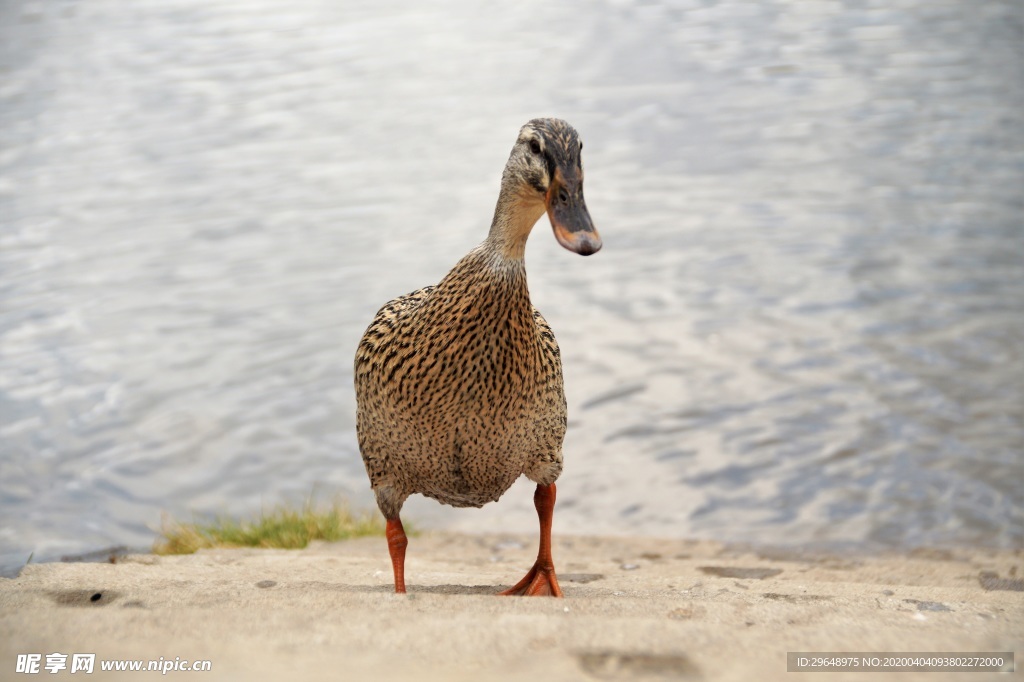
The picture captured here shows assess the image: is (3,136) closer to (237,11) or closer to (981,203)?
(237,11)

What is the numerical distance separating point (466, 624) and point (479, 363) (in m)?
0.99

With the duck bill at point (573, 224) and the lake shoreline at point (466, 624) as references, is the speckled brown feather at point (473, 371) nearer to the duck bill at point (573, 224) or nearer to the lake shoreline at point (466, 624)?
the duck bill at point (573, 224)

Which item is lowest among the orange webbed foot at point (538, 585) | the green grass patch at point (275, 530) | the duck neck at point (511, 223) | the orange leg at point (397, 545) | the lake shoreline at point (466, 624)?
the green grass patch at point (275, 530)

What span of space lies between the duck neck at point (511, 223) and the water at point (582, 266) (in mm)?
4003

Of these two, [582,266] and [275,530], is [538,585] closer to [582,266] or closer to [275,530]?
[275,530]

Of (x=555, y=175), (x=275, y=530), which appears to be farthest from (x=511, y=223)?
(x=275, y=530)

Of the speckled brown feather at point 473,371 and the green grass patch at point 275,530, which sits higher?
the speckled brown feather at point 473,371

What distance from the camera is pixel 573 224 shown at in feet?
11.9

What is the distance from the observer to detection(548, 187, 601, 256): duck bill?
351 cm

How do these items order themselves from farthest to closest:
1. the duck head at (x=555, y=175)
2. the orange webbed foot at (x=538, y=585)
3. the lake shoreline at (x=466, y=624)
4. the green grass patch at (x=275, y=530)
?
the green grass patch at (x=275, y=530) → the orange webbed foot at (x=538, y=585) → the duck head at (x=555, y=175) → the lake shoreline at (x=466, y=624)

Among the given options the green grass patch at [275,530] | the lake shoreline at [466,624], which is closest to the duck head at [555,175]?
the lake shoreline at [466,624]

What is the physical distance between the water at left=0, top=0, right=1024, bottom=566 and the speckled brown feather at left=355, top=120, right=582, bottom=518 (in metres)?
3.59

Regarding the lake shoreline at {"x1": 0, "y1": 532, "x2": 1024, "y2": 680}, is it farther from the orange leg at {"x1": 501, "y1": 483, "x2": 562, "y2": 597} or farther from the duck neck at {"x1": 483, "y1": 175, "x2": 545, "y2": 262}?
the duck neck at {"x1": 483, "y1": 175, "x2": 545, "y2": 262}

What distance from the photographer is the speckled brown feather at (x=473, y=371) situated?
393 cm
